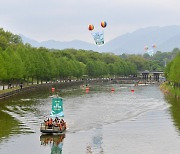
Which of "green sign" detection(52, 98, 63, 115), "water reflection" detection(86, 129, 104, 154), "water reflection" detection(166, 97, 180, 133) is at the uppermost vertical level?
"green sign" detection(52, 98, 63, 115)

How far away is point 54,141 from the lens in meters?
53.9

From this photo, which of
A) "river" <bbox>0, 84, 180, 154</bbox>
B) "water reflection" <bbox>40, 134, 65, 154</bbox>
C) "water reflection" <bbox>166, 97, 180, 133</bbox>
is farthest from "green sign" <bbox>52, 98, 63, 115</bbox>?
"water reflection" <bbox>166, 97, 180, 133</bbox>

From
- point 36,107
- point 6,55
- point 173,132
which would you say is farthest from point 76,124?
point 6,55

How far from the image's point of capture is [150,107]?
93625mm

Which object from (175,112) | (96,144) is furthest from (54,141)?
(175,112)

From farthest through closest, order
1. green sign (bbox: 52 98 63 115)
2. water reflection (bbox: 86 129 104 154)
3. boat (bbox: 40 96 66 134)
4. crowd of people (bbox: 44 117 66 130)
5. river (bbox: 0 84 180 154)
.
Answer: green sign (bbox: 52 98 63 115)
crowd of people (bbox: 44 117 66 130)
boat (bbox: 40 96 66 134)
river (bbox: 0 84 180 154)
water reflection (bbox: 86 129 104 154)

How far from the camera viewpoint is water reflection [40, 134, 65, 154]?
49.8 m

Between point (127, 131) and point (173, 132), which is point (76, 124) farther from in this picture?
point (173, 132)

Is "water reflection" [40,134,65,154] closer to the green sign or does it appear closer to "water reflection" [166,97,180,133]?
the green sign

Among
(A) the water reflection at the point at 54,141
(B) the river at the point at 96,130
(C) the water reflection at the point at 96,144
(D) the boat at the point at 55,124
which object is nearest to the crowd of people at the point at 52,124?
(D) the boat at the point at 55,124

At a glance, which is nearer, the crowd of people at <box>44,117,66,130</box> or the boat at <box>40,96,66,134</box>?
the boat at <box>40,96,66,134</box>

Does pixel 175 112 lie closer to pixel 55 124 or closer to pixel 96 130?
pixel 96 130

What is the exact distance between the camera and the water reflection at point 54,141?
49.8 meters

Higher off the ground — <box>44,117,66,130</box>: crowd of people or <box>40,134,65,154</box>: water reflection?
<box>44,117,66,130</box>: crowd of people
